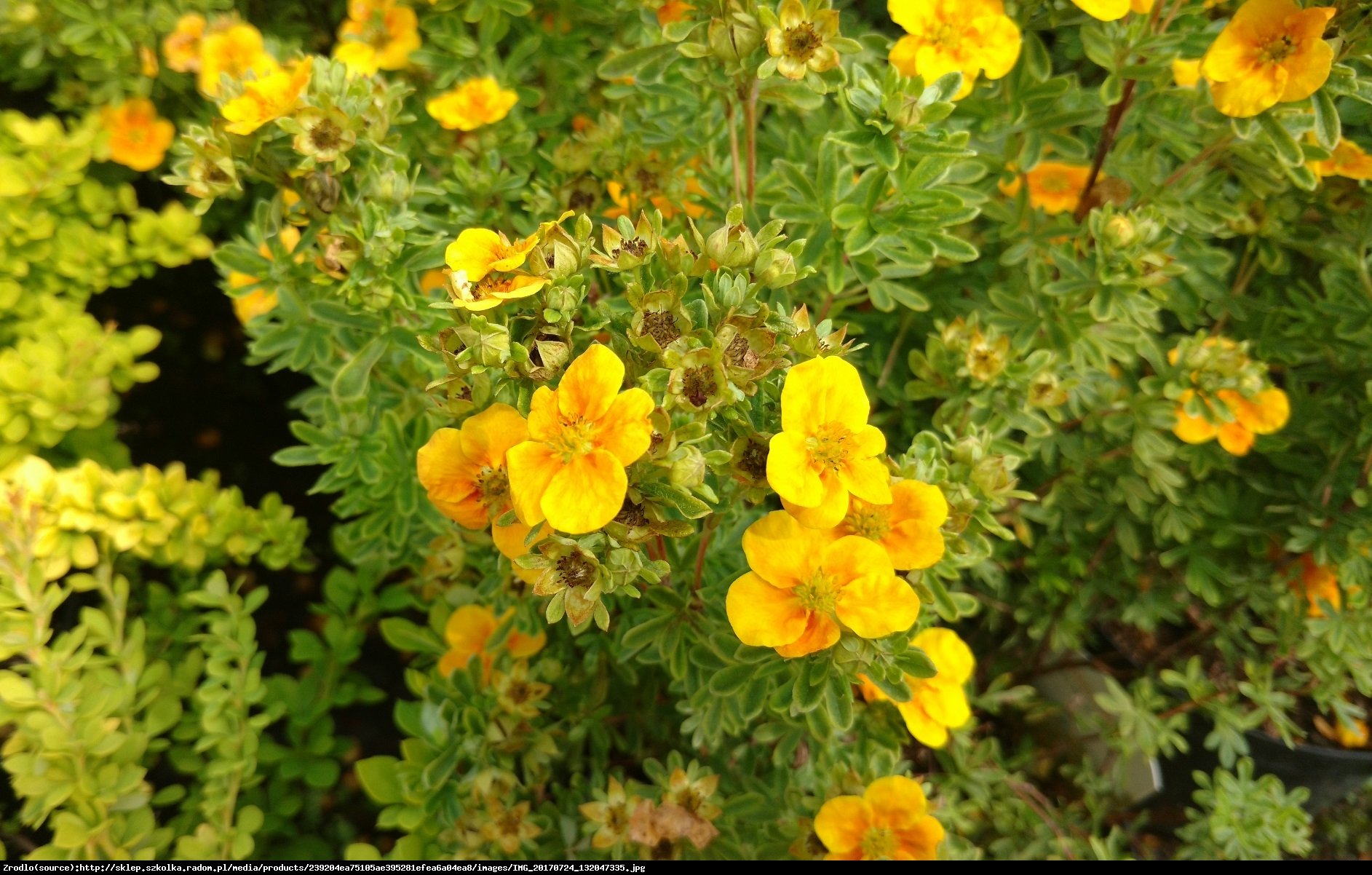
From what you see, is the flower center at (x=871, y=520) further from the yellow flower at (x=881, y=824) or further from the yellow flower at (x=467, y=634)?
the yellow flower at (x=467, y=634)

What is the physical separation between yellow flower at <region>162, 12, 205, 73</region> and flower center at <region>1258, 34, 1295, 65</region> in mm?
2177

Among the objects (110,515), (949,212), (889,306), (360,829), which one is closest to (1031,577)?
(889,306)

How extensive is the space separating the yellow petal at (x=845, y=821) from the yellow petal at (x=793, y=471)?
1.99ft

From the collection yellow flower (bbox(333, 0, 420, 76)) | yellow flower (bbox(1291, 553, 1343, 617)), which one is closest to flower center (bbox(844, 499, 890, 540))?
yellow flower (bbox(1291, 553, 1343, 617))

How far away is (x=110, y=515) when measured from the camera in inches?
63.8

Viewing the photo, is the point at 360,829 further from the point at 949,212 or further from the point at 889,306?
the point at 949,212

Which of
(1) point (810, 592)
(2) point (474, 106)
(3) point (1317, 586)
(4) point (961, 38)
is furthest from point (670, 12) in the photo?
(3) point (1317, 586)

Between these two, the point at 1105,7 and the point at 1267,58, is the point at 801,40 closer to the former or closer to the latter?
the point at 1105,7

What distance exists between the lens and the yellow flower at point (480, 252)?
1011 millimetres

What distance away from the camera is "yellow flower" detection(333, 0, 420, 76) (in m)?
1.85

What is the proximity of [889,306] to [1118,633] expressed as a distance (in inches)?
60.3

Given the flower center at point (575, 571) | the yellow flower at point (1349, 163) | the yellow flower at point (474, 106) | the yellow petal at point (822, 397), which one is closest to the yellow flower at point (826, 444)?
the yellow petal at point (822, 397)

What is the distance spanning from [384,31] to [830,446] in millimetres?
1515

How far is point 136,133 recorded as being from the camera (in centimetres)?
221
